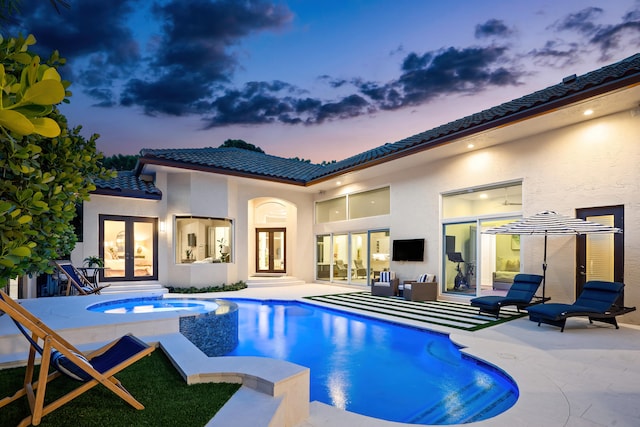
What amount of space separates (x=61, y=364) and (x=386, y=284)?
10050mm

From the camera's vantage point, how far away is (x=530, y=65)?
39.7 feet

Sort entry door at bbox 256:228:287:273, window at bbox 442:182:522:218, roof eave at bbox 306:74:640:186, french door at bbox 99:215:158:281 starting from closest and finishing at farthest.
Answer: roof eave at bbox 306:74:640:186
window at bbox 442:182:522:218
french door at bbox 99:215:158:281
entry door at bbox 256:228:287:273

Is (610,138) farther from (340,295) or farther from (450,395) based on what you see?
(340,295)

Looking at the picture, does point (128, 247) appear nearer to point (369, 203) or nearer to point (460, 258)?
point (369, 203)

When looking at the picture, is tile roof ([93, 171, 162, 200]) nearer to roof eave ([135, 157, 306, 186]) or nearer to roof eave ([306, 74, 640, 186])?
roof eave ([135, 157, 306, 186])

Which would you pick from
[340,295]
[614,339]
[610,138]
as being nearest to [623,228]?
[610,138]

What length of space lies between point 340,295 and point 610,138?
328 inches

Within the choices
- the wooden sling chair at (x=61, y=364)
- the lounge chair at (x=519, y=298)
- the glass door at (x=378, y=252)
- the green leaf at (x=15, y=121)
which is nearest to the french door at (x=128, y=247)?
the glass door at (x=378, y=252)

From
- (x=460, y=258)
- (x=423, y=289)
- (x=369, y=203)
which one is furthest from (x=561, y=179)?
(x=369, y=203)

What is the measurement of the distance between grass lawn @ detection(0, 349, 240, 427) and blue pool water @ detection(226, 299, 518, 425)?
162 cm

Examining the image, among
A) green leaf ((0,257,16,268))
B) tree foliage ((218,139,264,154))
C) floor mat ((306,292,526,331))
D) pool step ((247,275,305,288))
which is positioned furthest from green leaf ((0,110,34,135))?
tree foliage ((218,139,264,154))

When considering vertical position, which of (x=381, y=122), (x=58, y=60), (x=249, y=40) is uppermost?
(x=249, y=40)

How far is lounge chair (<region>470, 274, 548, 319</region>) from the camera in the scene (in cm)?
776

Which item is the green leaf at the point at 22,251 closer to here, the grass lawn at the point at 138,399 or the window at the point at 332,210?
the grass lawn at the point at 138,399
